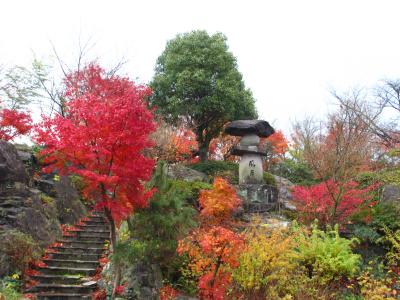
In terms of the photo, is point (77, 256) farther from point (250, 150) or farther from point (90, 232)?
point (250, 150)

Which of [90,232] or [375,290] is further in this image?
[90,232]

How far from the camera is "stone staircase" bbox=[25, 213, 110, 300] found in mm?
9445

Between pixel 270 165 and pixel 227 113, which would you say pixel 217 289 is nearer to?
pixel 227 113

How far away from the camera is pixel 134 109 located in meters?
8.23

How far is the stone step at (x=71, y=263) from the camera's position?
10.8 metres

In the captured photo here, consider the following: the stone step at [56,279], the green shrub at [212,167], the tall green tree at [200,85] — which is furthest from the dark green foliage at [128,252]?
the tall green tree at [200,85]

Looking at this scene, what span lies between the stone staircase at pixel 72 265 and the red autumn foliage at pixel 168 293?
181 cm

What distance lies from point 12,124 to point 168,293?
11262mm

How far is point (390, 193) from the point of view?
1433 cm

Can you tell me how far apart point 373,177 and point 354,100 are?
251 inches

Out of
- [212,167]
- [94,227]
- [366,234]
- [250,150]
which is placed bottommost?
[366,234]

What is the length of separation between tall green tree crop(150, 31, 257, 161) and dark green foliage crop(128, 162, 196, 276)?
12.9 m

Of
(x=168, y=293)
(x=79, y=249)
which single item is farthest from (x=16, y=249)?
(x=168, y=293)

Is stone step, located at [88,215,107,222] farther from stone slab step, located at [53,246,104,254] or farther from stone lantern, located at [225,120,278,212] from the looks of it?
stone lantern, located at [225,120,278,212]
